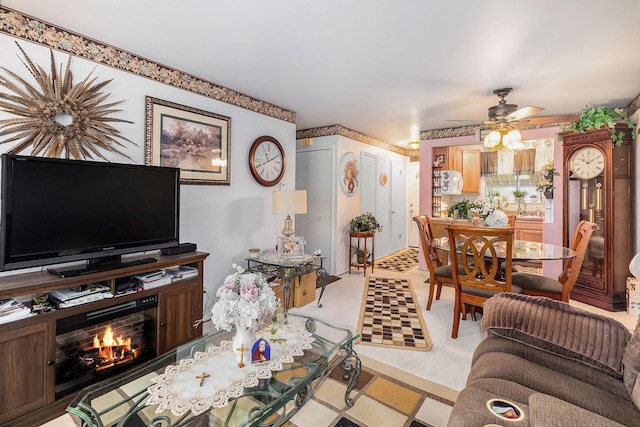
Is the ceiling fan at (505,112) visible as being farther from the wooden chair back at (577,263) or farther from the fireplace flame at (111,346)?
the fireplace flame at (111,346)

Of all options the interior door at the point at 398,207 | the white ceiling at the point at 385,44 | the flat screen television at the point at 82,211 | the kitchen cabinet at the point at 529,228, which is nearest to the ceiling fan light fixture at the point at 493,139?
the white ceiling at the point at 385,44

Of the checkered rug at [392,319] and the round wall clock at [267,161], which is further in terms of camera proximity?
the round wall clock at [267,161]

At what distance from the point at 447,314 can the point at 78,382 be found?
10.8 feet

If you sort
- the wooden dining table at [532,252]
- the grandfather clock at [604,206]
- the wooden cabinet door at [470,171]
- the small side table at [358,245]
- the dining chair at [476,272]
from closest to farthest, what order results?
the dining chair at [476,272], the wooden dining table at [532,252], the grandfather clock at [604,206], the small side table at [358,245], the wooden cabinet door at [470,171]

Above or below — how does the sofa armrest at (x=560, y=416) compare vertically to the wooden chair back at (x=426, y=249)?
Answer: below

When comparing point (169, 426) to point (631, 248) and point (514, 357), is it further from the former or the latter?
point (631, 248)

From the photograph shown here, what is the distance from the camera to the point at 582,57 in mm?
2508

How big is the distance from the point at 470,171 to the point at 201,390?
6182 millimetres

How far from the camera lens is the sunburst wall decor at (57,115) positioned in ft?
6.47

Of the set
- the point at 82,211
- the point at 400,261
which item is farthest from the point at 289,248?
the point at 400,261

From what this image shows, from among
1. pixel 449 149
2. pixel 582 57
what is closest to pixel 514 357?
pixel 582 57

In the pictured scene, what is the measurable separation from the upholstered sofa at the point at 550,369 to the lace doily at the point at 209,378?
2.80 feet

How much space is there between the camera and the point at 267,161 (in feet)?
12.5

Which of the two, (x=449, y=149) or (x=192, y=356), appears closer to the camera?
(x=192, y=356)
